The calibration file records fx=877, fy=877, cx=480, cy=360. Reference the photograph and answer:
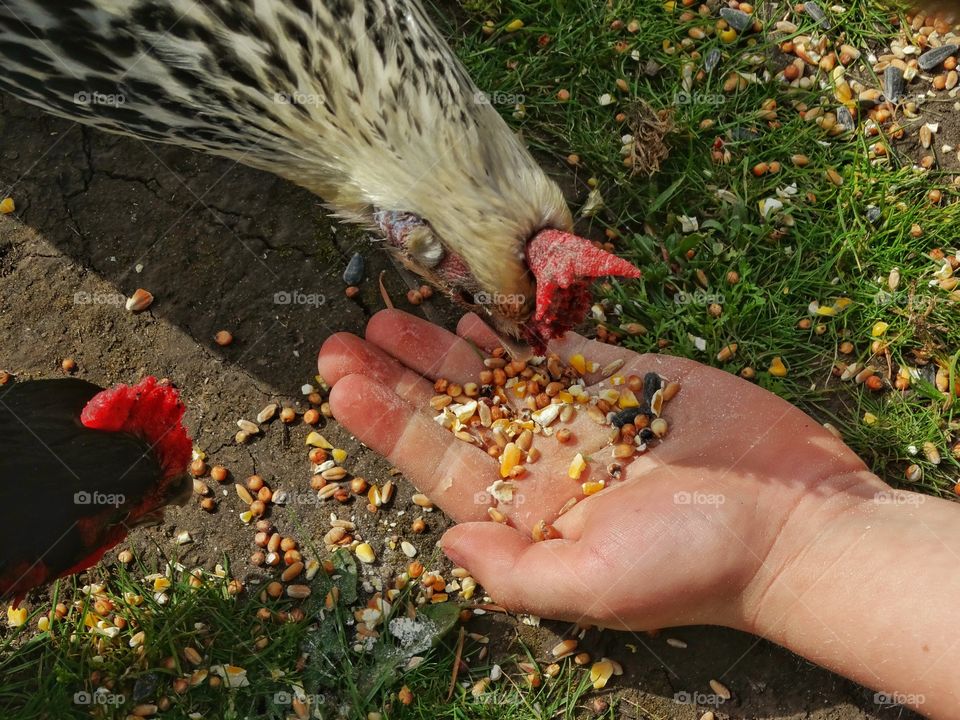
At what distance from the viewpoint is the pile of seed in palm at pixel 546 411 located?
2.92 meters

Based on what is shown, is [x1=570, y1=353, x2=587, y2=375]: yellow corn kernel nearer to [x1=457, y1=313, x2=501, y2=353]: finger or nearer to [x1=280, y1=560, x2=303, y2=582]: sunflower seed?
[x1=457, y1=313, x2=501, y2=353]: finger

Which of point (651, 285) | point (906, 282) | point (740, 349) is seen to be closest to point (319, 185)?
point (651, 285)

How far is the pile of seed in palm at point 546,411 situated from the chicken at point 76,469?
92 centimetres

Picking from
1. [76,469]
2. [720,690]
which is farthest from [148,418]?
[720,690]

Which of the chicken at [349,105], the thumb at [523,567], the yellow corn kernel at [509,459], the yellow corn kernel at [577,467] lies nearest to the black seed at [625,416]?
the yellow corn kernel at [577,467]

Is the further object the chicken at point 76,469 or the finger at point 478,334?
the finger at point 478,334

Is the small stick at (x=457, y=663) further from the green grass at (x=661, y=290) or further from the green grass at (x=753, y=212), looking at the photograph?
the green grass at (x=753, y=212)

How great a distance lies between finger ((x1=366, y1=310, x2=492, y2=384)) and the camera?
10.3 ft

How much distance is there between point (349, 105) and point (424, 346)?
3.85ft

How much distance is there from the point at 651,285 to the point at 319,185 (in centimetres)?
146

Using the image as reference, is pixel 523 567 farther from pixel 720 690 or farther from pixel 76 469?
pixel 76 469

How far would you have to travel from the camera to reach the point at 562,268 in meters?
2.15

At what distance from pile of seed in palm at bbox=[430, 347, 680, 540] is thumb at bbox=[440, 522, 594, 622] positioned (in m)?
0.12

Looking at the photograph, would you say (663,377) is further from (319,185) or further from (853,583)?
(319,185)
